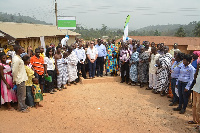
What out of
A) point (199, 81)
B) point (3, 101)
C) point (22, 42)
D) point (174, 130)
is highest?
point (22, 42)

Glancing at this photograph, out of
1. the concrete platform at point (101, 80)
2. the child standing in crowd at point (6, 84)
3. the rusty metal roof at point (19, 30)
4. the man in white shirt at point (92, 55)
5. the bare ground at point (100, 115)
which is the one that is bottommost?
the bare ground at point (100, 115)

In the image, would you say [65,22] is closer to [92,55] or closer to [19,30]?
[19,30]

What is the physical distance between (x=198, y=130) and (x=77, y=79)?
5310 mm

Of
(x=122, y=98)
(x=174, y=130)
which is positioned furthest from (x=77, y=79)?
(x=174, y=130)

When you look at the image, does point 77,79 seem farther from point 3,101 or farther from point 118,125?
point 118,125

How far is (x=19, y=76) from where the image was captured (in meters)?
4.58

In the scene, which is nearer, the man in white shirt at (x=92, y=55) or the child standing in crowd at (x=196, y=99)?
the child standing in crowd at (x=196, y=99)

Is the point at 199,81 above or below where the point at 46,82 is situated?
above

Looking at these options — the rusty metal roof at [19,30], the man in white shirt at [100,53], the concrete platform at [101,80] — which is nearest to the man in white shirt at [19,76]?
the concrete platform at [101,80]

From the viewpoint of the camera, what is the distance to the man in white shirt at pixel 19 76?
4520 mm

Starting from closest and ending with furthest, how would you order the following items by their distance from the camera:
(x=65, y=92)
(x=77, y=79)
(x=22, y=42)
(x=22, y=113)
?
1. (x=22, y=113)
2. (x=65, y=92)
3. (x=77, y=79)
4. (x=22, y=42)

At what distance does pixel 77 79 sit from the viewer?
7.98 m

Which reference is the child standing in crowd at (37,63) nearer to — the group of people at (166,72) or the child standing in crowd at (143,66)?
the group of people at (166,72)

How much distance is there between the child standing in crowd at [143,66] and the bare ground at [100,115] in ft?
2.36
